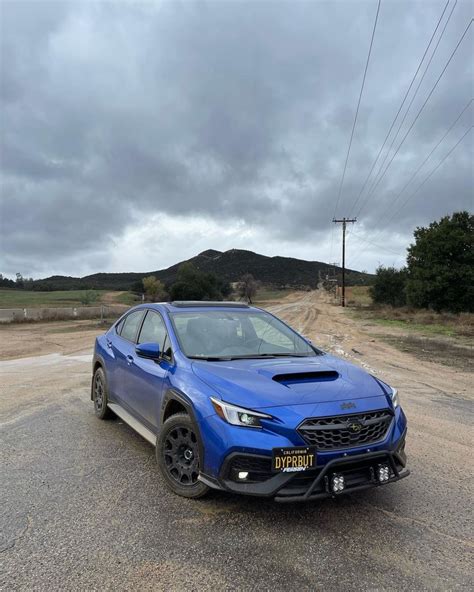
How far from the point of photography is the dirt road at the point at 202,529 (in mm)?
2730

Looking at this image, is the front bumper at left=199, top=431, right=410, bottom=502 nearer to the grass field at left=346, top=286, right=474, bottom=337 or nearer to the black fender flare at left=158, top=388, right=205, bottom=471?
the black fender flare at left=158, top=388, right=205, bottom=471

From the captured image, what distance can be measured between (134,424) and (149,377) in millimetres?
681

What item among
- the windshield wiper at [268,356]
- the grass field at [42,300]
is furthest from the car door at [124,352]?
the grass field at [42,300]

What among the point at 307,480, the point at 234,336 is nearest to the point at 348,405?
the point at 307,480

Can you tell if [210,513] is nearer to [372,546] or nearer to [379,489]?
[372,546]

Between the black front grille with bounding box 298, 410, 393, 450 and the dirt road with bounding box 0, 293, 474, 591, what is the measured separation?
2.03ft

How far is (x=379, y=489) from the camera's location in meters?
3.95

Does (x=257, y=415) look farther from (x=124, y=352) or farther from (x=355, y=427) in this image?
(x=124, y=352)

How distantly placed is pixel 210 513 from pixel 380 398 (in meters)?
1.58

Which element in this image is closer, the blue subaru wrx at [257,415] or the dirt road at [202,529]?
the dirt road at [202,529]

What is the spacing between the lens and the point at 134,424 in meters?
4.79

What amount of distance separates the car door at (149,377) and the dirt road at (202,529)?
20.6 inches

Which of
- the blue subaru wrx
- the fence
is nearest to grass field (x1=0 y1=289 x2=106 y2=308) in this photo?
the fence

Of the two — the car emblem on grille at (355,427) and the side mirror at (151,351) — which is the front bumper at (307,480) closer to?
the car emblem on grille at (355,427)
